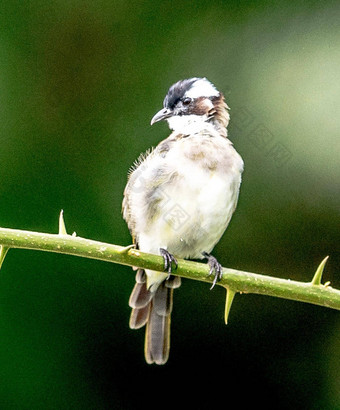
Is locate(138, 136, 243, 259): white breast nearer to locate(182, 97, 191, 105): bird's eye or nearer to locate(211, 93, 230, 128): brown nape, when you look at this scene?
locate(211, 93, 230, 128): brown nape

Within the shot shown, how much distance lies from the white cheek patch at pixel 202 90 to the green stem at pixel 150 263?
4.05 feet

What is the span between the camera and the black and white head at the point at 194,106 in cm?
263

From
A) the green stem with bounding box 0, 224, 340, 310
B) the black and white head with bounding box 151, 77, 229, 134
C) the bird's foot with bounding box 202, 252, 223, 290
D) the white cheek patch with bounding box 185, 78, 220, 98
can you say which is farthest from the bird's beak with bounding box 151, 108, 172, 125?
the green stem with bounding box 0, 224, 340, 310

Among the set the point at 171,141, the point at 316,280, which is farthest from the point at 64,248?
the point at 171,141

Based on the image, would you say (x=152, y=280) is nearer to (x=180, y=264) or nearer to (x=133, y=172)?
(x=133, y=172)

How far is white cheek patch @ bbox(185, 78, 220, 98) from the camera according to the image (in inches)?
106

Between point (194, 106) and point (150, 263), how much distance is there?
123 centimetres

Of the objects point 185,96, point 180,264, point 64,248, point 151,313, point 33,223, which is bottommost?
point 64,248

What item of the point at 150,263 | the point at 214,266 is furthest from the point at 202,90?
the point at 150,263

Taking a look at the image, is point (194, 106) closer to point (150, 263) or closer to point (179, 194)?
point (179, 194)

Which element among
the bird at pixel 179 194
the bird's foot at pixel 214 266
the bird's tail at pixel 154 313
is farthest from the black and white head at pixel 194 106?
the bird's tail at pixel 154 313

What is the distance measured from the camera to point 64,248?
1410mm

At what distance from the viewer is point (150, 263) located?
5.18 feet

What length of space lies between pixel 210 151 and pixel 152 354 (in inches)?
31.1
